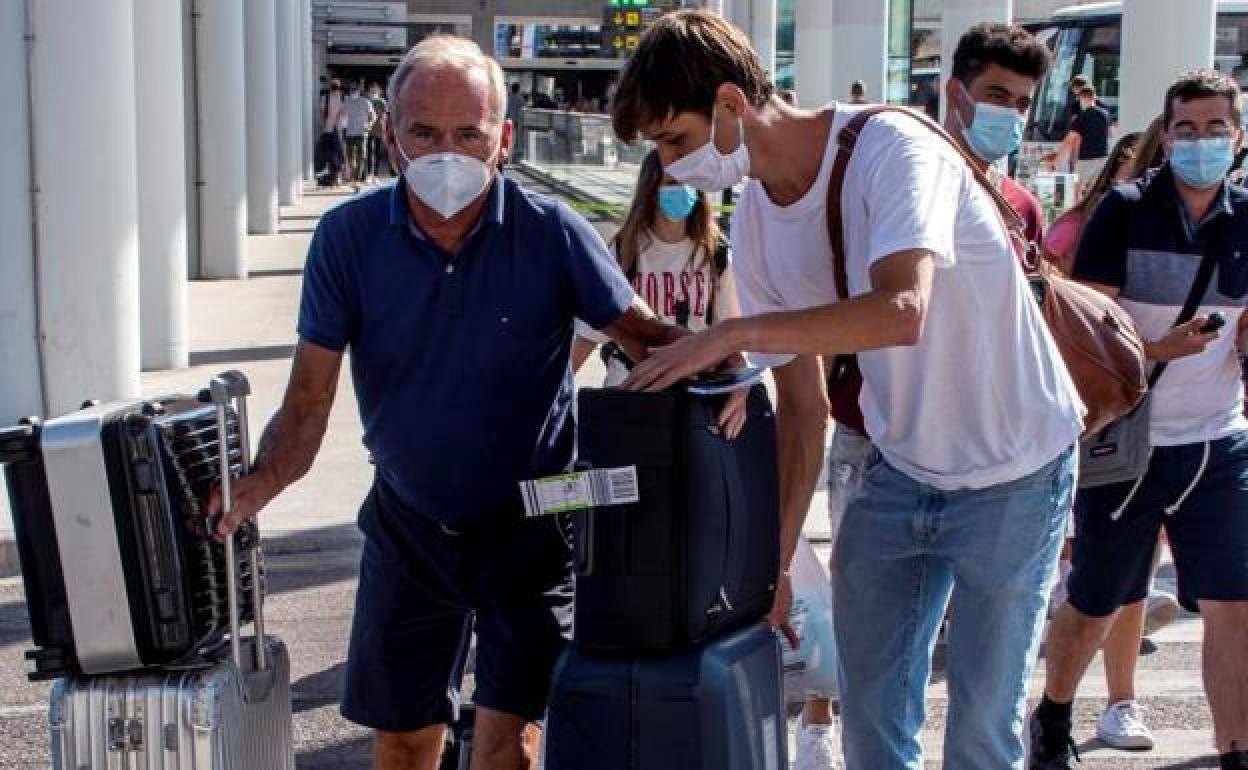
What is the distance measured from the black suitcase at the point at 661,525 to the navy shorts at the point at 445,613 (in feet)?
1.62

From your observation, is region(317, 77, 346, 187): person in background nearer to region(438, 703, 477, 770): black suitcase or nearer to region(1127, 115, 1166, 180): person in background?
region(1127, 115, 1166, 180): person in background

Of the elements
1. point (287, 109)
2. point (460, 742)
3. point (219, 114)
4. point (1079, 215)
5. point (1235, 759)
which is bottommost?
point (1235, 759)

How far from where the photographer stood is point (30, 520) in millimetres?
3350

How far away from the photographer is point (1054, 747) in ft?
17.0

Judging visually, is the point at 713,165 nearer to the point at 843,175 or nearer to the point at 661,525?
the point at 843,175

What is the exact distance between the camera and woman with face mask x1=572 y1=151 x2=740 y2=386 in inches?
256

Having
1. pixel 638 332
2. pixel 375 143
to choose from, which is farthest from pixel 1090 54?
pixel 638 332

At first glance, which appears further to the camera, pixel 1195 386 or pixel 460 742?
pixel 1195 386

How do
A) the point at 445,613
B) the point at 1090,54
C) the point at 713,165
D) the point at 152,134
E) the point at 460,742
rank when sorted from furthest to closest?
1. the point at 1090,54
2. the point at 152,134
3. the point at 460,742
4. the point at 445,613
5. the point at 713,165

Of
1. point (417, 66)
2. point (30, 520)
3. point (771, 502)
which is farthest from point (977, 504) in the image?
point (30, 520)

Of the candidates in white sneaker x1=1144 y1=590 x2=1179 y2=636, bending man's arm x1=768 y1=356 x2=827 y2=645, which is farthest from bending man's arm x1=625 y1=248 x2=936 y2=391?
white sneaker x1=1144 y1=590 x2=1179 y2=636

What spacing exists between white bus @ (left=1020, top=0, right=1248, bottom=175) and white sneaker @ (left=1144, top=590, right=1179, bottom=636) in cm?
1994

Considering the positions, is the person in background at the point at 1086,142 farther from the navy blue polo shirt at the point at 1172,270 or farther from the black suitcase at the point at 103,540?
the black suitcase at the point at 103,540

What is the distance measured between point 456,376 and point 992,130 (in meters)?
2.27
